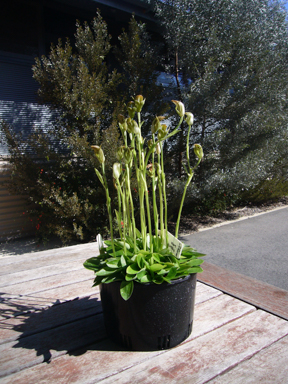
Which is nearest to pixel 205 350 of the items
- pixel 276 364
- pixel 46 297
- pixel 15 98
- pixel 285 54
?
pixel 276 364

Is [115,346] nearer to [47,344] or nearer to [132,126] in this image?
[47,344]

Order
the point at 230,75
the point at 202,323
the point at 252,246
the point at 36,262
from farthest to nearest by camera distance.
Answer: the point at 230,75
the point at 252,246
the point at 36,262
the point at 202,323

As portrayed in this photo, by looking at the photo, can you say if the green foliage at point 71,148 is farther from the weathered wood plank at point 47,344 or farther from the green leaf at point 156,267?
the green leaf at point 156,267

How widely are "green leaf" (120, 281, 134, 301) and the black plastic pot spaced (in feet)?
0.09

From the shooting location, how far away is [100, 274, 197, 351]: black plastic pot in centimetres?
109

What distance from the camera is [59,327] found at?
1.31 metres

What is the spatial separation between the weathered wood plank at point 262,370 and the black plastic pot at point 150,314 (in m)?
0.23

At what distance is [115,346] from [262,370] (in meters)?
0.53

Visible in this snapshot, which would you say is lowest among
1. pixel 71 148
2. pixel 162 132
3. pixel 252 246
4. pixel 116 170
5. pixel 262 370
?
pixel 252 246

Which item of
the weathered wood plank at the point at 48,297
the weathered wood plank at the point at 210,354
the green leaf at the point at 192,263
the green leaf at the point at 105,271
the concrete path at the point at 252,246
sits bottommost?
the concrete path at the point at 252,246

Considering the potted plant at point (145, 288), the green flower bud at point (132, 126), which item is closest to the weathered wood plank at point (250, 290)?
the potted plant at point (145, 288)

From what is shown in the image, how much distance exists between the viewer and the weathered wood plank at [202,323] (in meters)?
1.10

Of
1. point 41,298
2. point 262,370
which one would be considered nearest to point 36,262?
point 41,298

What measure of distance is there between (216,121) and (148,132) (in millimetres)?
1297
